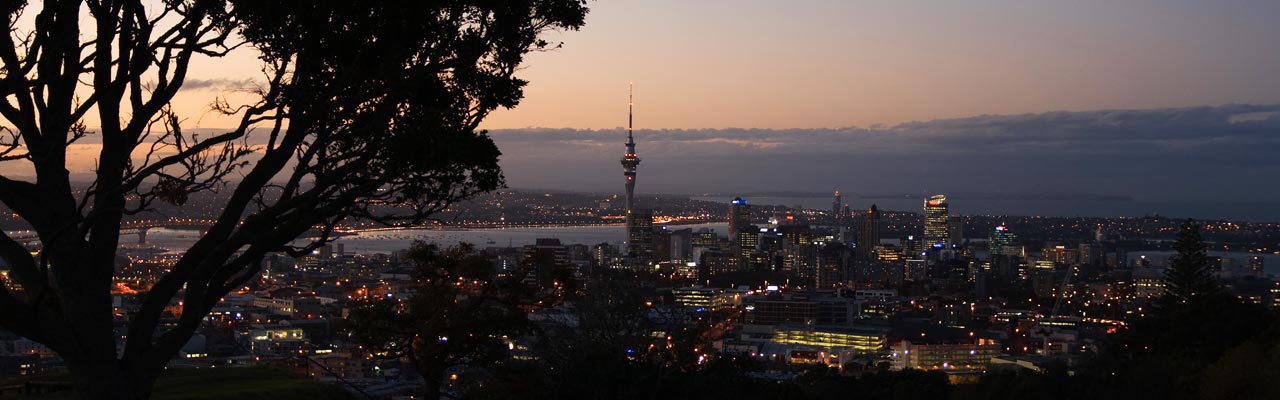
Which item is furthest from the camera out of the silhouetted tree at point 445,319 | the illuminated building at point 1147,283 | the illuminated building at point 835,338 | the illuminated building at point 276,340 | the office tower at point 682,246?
the office tower at point 682,246

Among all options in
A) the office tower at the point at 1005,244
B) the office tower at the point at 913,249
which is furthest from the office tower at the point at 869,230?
the office tower at the point at 1005,244

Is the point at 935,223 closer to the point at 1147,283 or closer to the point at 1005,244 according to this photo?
the point at 1005,244

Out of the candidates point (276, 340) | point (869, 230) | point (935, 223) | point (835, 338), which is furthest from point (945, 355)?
point (935, 223)

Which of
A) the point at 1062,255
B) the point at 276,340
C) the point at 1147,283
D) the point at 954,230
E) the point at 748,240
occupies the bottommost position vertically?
the point at 1062,255

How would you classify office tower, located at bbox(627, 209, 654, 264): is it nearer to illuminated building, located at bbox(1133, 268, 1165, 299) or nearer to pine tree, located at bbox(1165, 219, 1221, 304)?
illuminated building, located at bbox(1133, 268, 1165, 299)

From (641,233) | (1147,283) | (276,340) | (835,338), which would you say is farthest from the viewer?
(641,233)

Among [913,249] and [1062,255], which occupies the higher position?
[1062,255]

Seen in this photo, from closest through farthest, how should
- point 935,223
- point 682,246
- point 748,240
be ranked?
point 748,240 < point 682,246 < point 935,223

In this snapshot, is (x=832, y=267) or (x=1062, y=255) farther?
(x=1062, y=255)

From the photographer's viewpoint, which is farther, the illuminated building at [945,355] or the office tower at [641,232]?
the office tower at [641,232]

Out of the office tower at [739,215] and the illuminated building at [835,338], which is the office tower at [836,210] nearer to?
the office tower at [739,215]

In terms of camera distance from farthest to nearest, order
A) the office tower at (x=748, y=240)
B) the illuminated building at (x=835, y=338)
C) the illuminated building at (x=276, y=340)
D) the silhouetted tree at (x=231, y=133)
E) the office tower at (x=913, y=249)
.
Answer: the office tower at (x=913, y=249), the office tower at (x=748, y=240), the illuminated building at (x=835, y=338), the illuminated building at (x=276, y=340), the silhouetted tree at (x=231, y=133)

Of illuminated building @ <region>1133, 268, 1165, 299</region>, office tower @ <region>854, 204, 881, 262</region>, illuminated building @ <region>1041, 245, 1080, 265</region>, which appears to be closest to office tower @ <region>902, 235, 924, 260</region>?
office tower @ <region>854, 204, 881, 262</region>

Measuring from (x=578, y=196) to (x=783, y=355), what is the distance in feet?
259
